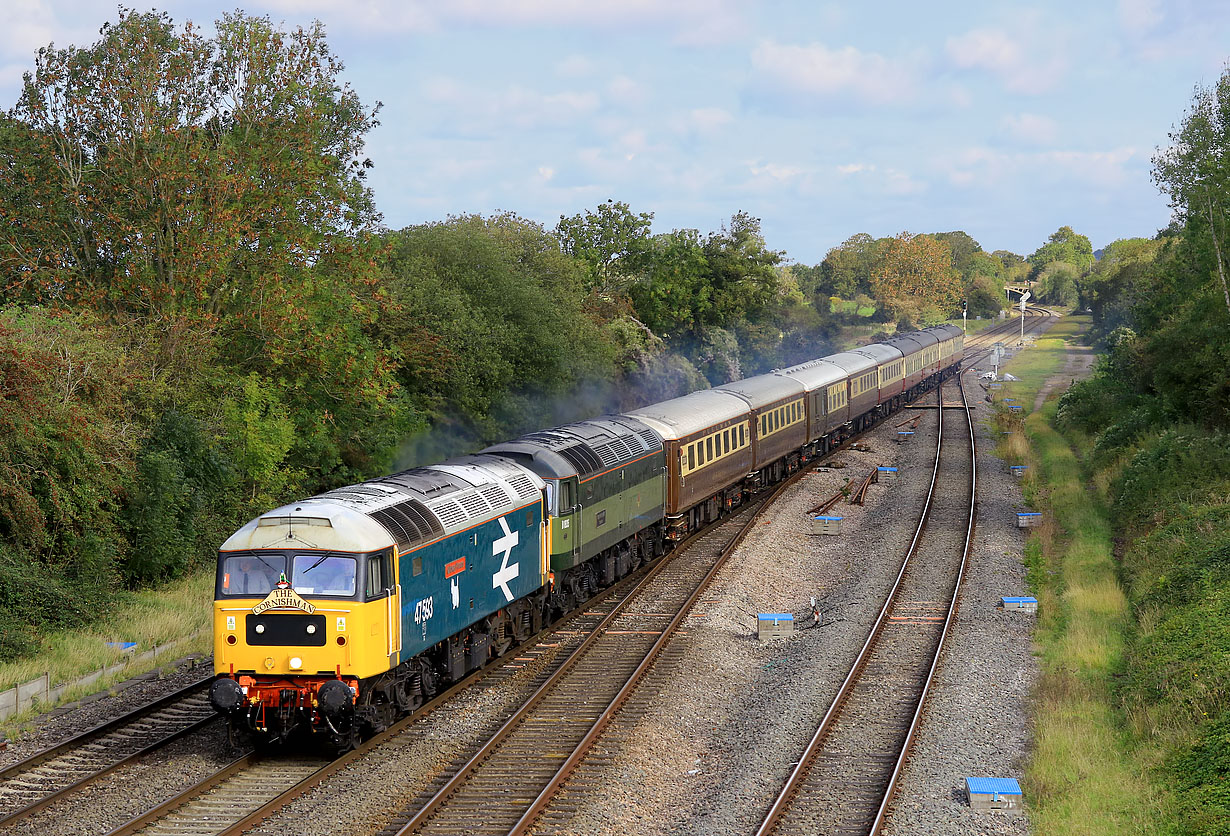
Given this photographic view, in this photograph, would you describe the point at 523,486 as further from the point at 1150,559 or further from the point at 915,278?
the point at 915,278

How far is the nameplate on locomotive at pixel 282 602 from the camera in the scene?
14402 millimetres

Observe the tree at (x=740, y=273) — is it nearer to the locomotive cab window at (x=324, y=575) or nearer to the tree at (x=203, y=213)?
the tree at (x=203, y=213)

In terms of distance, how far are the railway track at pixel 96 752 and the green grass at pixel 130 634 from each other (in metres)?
1.80

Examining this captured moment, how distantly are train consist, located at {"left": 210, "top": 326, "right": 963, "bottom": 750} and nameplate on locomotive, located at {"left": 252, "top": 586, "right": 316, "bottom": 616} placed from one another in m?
0.02

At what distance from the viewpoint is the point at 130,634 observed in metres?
21.1

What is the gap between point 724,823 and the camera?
42.5ft

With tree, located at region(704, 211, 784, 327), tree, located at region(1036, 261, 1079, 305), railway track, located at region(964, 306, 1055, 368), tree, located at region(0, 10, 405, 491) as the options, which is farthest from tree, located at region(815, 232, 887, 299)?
tree, located at region(0, 10, 405, 491)

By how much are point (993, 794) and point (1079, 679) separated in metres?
5.68

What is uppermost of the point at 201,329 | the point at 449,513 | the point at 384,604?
the point at 201,329

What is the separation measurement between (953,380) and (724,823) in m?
67.7

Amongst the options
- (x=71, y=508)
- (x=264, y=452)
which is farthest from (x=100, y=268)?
(x=71, y=508)

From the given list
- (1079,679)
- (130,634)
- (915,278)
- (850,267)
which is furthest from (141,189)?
(850,267)

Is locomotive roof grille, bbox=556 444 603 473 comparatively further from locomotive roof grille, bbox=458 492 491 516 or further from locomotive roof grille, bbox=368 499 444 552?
locomotive roof grille, bbox=368 499 444 552

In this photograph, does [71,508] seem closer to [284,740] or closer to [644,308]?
[284,740]
